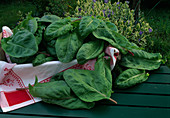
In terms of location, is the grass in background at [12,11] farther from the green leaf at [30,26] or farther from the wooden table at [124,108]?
the wooden table at [124,108]

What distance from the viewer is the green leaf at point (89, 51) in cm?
135

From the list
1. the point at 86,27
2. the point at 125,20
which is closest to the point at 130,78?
the point at 86,27

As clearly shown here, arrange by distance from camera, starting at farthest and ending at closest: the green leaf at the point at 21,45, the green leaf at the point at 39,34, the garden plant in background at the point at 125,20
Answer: the garden plant in background at the point at 125,20 < the green leaf at the point at 39,34 < the green leaf at the point at 21,45

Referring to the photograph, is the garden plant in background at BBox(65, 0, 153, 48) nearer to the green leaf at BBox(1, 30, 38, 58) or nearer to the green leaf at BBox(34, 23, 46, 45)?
the green leaf at BBox(34, 23, 46, 45)

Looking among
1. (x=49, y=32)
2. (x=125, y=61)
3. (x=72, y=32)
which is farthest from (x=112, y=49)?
(x=49, y=32)

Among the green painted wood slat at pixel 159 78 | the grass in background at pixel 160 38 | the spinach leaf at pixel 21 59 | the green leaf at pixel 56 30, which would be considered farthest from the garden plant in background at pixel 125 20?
the spinach leaf at pixel 21 59

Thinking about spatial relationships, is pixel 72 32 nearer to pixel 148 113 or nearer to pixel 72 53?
pixel 72 53

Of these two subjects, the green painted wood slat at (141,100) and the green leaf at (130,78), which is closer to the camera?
the green painted wood slat at (141,100)

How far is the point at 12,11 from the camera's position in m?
4.96

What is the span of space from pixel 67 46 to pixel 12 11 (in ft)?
13.5

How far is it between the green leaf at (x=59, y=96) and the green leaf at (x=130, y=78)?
307mm

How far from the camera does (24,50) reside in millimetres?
1386

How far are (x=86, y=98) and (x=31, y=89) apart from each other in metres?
0.37

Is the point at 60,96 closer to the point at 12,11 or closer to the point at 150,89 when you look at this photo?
the point at 150,89
